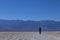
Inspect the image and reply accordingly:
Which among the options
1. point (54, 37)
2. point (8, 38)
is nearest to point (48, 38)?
point (54, 37)

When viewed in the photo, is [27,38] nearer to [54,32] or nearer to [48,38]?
[48,38]

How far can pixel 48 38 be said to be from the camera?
5.80 metres

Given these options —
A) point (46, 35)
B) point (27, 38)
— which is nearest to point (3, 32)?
point (27, 38)

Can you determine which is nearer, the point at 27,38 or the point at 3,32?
the point at 27,38

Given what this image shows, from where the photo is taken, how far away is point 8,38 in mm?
5797

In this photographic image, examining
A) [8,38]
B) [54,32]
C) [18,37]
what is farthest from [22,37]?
[54,32]

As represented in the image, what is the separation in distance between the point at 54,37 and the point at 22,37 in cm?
129

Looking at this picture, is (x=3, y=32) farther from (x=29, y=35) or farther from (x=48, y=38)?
(x=48, y=38)

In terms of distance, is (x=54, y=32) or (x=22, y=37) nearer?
(x=22, y=37)

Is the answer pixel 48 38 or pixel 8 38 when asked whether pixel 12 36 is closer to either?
pixel 8 38

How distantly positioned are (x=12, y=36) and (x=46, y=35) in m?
1.40

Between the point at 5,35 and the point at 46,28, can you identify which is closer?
the point at 5,35

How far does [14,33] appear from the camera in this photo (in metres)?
6.19

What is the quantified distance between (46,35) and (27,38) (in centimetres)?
85
